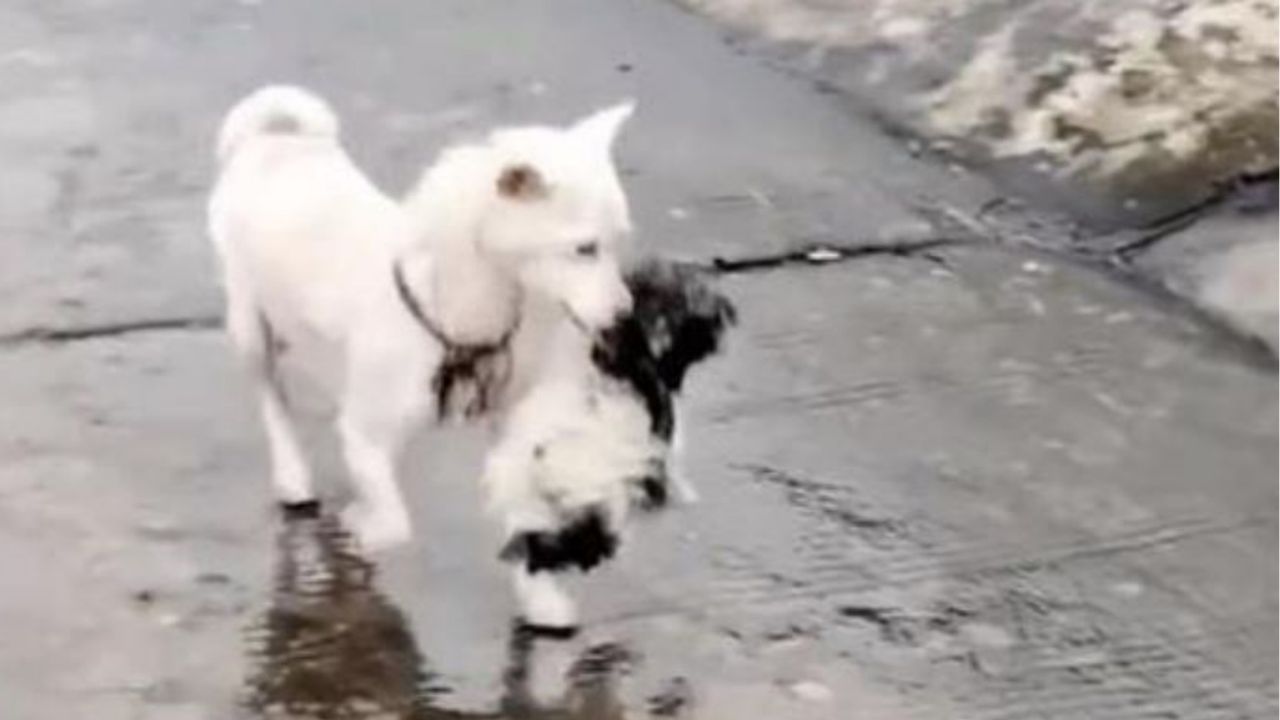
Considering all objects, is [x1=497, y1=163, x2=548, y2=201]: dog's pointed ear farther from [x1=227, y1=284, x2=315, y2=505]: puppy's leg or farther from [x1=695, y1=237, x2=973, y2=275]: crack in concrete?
[x1=695, y1=237, x2=973, y2=275]: crack in concrete

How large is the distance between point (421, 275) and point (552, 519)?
42 cm

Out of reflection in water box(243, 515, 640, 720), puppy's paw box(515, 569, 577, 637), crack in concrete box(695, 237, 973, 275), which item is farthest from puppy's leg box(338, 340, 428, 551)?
crack in concrete box(695, 237, 973, 275)

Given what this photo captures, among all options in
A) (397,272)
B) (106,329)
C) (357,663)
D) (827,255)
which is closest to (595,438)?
(397,272)

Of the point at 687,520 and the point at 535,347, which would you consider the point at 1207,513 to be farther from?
the point at 535,347

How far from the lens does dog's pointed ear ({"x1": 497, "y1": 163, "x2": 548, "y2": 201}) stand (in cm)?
463

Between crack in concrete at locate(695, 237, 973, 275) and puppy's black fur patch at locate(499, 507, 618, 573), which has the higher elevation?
puppy's black fur patch at locate(499, 507, 618, 573)

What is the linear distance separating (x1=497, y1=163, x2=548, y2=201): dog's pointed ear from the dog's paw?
0.67 m

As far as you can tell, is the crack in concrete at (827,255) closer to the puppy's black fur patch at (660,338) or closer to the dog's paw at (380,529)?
the dog's paw at (380,529)

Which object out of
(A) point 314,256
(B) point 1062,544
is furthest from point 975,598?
(A) point 314,256

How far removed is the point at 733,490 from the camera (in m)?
5.63

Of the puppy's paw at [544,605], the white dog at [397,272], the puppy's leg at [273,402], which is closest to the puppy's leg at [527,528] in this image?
the puppy's paw at [544,605]

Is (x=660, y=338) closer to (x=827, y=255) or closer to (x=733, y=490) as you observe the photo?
(x=733, y=490)

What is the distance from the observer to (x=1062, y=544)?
5434 millimetres

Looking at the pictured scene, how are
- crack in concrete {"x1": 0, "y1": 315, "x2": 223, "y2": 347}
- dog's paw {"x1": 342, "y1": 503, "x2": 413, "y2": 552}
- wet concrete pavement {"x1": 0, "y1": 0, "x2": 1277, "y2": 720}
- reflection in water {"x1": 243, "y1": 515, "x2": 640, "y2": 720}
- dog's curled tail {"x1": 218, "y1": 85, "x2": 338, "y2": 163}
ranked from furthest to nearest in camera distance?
crack in concrete {"x1": 0, "y1": 315, "x2": 223, "y2": 347} → dog's curled tail {"x1": 218, "y1": 85, "x2": 338, "y2": 163} → dog's paw {"x1": 342, "y1": 503, "x2": 413, "y2": 552} → wet concrete pavement {"x1": 0, "y1": 0, "x2": 1277, "y2": 720} → reflection in water {"x1": 243, "y1": 515, "x2": 640, "y2": 720}
